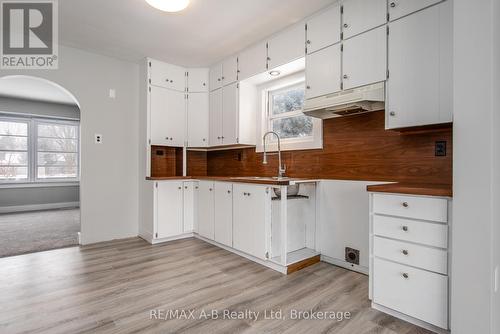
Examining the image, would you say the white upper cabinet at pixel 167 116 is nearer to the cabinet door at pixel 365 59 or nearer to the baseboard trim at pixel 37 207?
the cabinet door at pixel 365 59

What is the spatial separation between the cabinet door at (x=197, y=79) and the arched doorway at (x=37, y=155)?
3324mm

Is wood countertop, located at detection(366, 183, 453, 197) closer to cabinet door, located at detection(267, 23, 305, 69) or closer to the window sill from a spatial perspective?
cabinet door, located at detection(267, 23, 305, 69)

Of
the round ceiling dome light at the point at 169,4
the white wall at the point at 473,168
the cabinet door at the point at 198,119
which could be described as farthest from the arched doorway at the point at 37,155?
the white wall at the point at 473,168

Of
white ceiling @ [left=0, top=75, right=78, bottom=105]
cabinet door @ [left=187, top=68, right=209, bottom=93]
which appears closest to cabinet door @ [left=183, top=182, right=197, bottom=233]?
cabinet door @ [left=187, top=68, right=209, bottom=93]

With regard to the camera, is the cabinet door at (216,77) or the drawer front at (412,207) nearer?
the drawer front at (412,207)

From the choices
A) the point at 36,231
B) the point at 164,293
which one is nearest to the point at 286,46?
the point at 164,293

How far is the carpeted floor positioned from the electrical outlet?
428cm

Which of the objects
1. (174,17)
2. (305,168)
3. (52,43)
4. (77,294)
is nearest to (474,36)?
(305,168)

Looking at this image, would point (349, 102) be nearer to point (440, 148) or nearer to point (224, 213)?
point (440, 148)

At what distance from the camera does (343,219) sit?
2686 millimetres

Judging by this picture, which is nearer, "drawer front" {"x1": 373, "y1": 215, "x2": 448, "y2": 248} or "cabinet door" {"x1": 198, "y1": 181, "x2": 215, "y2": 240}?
"drawer front" {"x1": 373, "y1": 215, "x2": 448, "y2": 248}

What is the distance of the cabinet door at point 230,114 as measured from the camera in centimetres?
361

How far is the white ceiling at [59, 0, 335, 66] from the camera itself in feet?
8.30

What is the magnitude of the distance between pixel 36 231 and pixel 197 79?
11.9 ft
